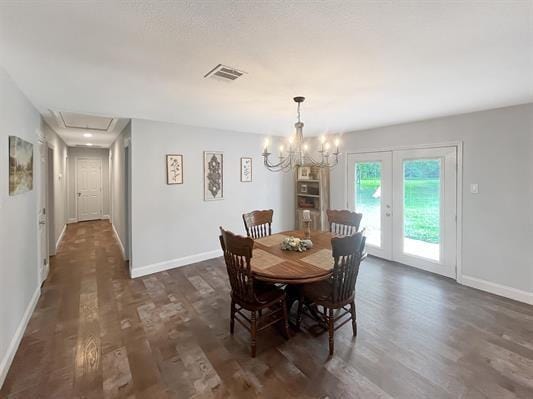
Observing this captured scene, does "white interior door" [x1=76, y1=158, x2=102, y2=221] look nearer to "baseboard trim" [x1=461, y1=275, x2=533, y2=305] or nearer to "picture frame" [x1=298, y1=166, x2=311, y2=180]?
"picture frame" [x1=298, y1=166, x2=311, y2=180]

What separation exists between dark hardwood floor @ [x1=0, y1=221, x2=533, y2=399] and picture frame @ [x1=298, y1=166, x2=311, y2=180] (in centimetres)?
267

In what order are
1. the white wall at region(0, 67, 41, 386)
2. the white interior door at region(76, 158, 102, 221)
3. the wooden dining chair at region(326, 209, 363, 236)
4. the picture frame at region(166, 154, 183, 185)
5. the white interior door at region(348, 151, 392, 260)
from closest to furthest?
the white wall at region(0, 67, 41, 386) → the wooden dining chair at region(326, 209, 363, 236) → the picture frame at region(166, 154, 183, 185) → the white interior door at region(348, 151, 392, 260) → the white interior door at region(76, 158, 102, 221)

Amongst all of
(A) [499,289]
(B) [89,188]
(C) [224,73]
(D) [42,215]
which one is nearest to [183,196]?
(D) [42,215]

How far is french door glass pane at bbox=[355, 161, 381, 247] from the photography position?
15.0ft

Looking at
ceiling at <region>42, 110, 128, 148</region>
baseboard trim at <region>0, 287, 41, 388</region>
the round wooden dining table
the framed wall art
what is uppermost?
ceiling at <region>42, 110, 128, 148</region>

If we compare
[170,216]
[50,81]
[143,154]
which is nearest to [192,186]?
[170,216]

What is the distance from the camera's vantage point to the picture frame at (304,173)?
5.49m

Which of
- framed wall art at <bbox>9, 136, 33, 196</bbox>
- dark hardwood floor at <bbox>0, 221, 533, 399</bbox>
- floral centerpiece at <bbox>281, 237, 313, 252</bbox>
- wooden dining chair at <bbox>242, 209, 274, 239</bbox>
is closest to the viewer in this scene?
dark hardwood floor at <bbox>0, 221, 533, 399</bbox>

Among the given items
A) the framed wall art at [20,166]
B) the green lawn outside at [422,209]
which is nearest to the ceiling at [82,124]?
the framed wall art at [20,166]

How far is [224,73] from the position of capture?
83.3 inches

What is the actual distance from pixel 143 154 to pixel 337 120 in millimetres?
3005

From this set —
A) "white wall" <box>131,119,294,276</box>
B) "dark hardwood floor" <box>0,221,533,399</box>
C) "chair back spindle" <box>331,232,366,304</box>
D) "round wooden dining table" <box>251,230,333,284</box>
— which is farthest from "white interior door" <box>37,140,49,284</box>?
"chair back spindle" <box>331,232,366,304</box>

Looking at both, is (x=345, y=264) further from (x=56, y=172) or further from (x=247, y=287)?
(x=56, y=172)

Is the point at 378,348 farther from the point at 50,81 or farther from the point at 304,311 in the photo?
the point at 50,81
